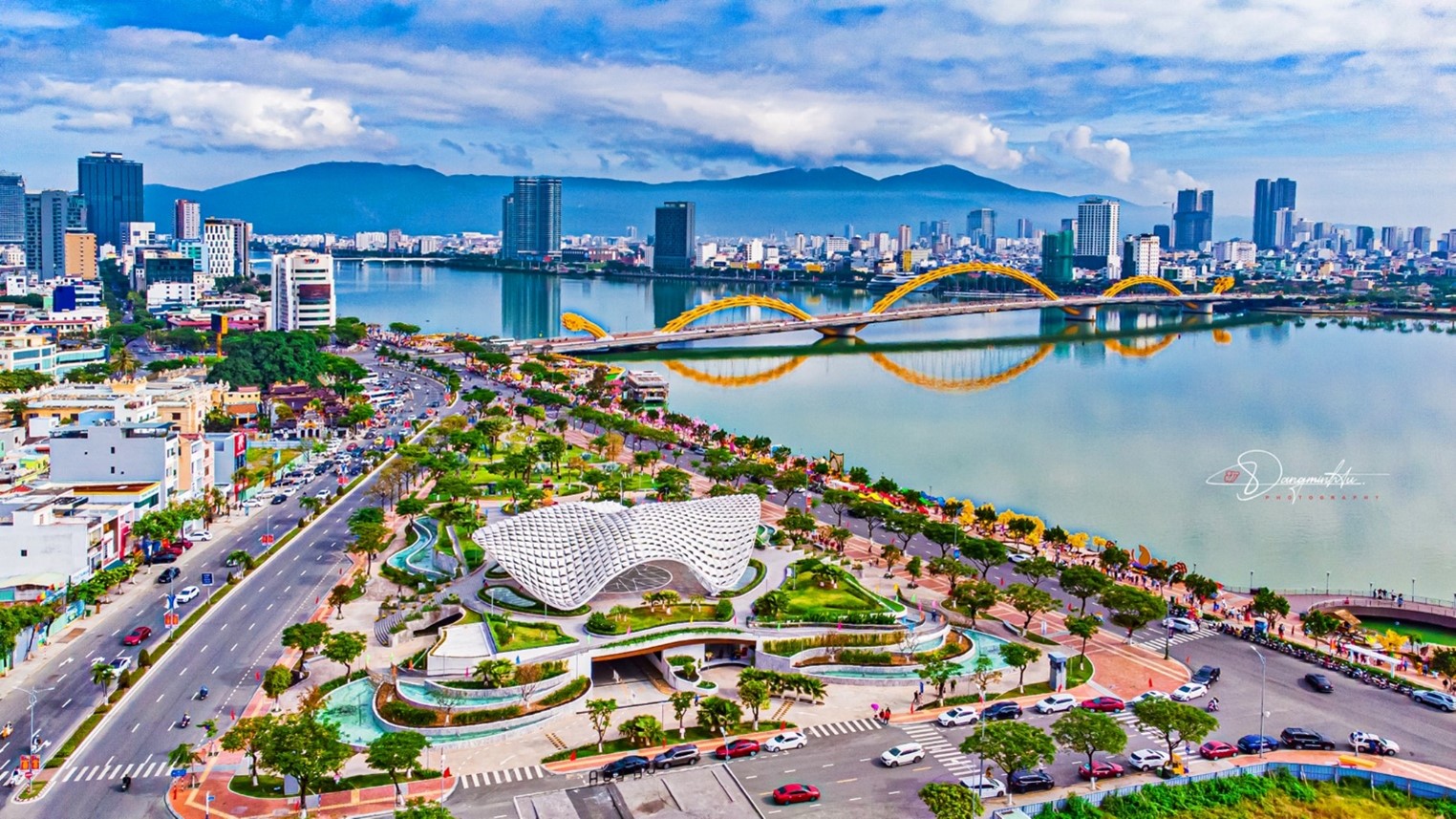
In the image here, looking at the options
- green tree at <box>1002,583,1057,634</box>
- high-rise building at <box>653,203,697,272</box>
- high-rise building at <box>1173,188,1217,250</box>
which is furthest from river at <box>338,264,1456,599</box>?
high-rise building at <box>1173,188,1217,250</box>

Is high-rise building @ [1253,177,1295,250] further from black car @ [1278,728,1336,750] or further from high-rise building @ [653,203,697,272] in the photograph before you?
black car @ [1278,728,1336,750]

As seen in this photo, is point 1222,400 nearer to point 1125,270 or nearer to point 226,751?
point 226,751

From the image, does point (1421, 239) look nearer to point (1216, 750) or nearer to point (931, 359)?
point (931, 359)

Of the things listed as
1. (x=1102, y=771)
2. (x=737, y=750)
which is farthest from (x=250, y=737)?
(x=1102, y=771)

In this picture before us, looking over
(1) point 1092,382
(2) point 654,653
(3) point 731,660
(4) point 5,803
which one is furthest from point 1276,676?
(1) point 1092,382

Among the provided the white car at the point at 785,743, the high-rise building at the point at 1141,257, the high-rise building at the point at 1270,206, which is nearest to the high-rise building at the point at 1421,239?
the high-rise building at the point at 1270,206
